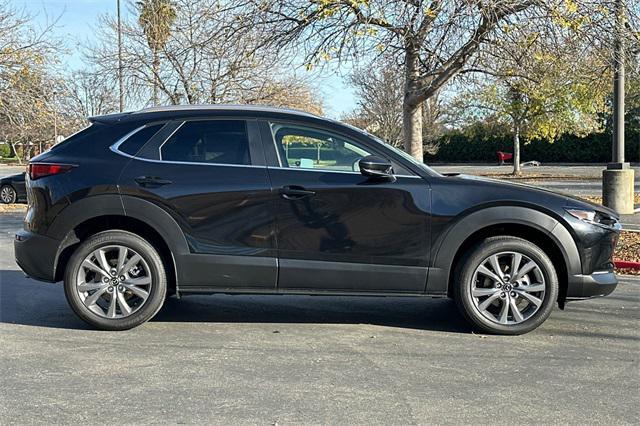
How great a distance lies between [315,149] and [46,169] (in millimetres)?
2180

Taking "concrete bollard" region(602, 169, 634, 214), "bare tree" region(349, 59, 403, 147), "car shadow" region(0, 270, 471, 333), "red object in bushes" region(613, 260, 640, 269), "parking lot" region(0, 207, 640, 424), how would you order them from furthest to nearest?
"bare tree" region(349, 59, 403, 147), "concrete bollard" region(602, 169, 634, 214), "red object in bushes" region(613, 260, 640, 269), "car shadow" region(0, 270, 471, 333), "parking lot" region(0, 207, 640, 424)

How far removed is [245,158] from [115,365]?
1898 millimetres

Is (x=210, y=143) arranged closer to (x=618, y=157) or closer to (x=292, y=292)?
(x=292, y=292)

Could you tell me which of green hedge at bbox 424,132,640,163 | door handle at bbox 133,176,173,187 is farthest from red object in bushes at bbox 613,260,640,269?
green hedge at bbox 424,132,640,163

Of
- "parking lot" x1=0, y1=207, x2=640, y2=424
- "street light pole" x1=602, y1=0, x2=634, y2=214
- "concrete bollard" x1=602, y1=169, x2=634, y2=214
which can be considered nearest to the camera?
"parking lot" x1=0, y1=207, x2=640, y2=424

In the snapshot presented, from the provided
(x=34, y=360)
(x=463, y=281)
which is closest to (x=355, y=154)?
(x=463, y=281)

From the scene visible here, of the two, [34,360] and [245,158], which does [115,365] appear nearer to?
[34,360]

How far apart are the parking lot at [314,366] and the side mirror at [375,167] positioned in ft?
4.27

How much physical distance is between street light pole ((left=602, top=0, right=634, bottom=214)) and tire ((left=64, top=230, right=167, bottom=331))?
7430 millimetres

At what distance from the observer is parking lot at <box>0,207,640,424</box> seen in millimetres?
4047

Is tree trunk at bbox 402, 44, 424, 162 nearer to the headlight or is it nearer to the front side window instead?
the front side window

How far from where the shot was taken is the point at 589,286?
5.60 meters

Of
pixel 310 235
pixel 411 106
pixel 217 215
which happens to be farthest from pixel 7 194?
pixel 310 235

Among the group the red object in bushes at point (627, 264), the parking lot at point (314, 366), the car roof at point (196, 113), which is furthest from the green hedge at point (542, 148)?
the car roof at point (196, 113)
